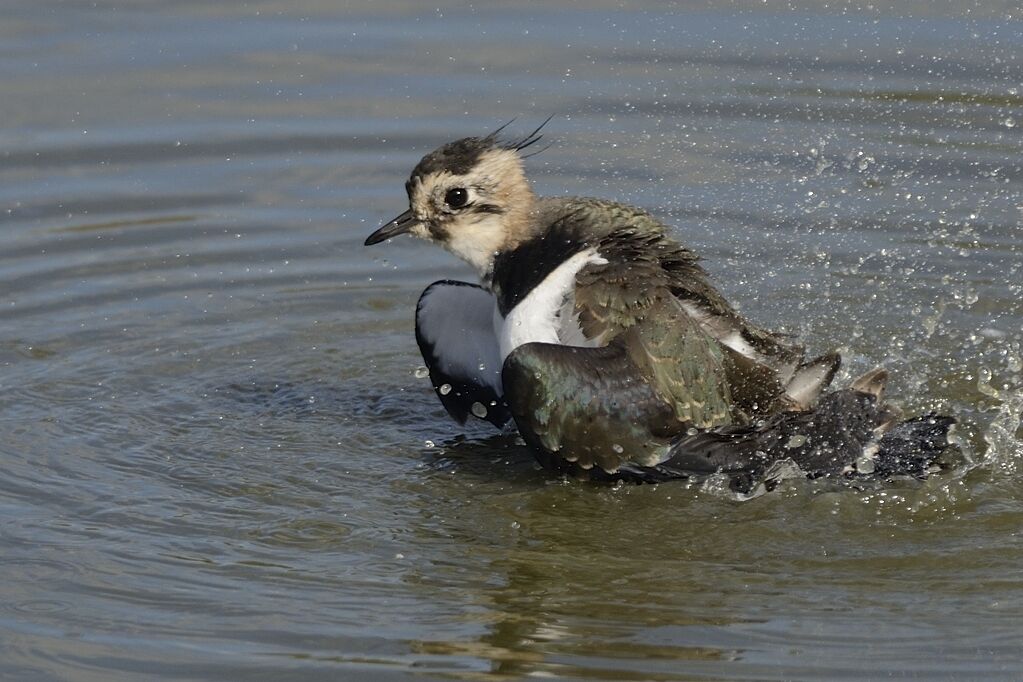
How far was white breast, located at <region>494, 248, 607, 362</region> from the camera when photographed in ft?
24.0

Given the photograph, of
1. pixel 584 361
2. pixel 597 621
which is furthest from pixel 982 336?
pixel 597 621

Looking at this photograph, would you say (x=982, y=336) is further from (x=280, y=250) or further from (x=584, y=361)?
(x=280, y=250)

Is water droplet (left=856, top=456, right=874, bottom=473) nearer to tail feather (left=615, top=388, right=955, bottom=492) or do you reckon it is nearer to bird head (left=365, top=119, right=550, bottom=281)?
tail feather (left=615, top=388, right=955, bottom=492)

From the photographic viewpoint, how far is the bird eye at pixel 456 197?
7922 millimetres

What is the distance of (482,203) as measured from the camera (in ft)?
25.9

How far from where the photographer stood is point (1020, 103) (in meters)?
11.4

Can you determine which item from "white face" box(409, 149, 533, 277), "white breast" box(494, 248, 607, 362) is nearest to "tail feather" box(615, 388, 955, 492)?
"white breast" box(494, 248, 607, 362)

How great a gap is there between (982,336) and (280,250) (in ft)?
13.0

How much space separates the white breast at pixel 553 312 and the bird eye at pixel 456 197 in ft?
2.39

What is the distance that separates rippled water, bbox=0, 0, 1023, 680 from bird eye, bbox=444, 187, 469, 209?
1.08 m

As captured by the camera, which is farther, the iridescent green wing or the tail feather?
the tail feather

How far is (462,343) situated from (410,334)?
1281 mm

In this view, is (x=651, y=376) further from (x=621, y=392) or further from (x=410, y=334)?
(x=410, y=334)

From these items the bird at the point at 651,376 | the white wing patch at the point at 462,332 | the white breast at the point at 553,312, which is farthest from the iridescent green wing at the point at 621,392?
the white wing patch at the point at 462,332
